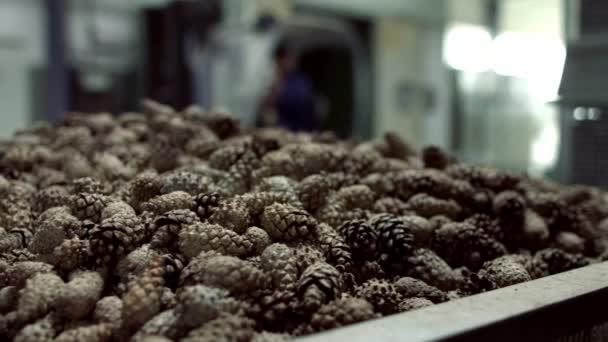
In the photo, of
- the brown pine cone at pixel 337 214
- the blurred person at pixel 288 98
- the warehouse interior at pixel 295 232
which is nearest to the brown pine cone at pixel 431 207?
the warehouse interior at pixel 295 232

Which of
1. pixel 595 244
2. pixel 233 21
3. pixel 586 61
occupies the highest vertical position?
pixel 233 21

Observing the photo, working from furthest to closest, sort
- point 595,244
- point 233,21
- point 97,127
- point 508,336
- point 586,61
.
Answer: point 233,21
point 586,61
point 97,127
point 595,244
point 508,336

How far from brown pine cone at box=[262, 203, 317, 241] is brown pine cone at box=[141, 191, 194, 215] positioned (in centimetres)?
11

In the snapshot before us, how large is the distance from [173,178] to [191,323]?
13.8 inches

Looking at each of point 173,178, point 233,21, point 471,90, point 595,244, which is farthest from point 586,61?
point 471,90

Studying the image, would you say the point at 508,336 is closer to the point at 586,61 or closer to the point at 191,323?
the point at 191,323

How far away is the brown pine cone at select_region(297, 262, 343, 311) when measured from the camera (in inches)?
27.3

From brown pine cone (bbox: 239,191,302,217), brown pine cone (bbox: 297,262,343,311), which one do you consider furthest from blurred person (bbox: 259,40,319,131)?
brown pine cone (bbox: 297,262,343,311)

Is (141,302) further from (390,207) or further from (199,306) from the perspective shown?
(390,207)

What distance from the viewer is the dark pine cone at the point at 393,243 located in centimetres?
88

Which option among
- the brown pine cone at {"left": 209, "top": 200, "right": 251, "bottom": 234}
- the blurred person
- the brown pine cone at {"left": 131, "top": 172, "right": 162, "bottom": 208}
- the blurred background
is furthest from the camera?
the blurred person

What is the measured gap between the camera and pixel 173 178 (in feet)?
3.16

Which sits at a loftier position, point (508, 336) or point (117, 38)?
point (117, 38)

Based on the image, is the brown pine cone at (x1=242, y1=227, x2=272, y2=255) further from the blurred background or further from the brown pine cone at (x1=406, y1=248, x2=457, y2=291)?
the blurred background
